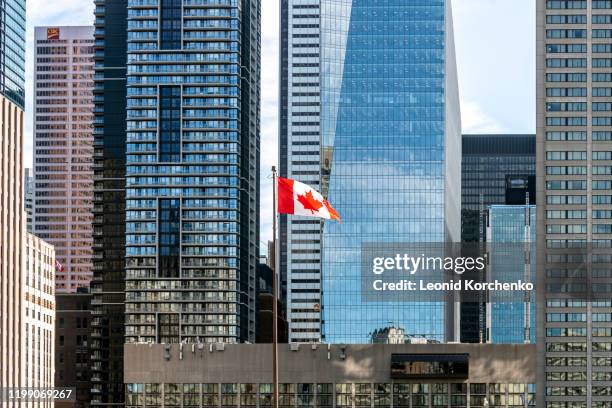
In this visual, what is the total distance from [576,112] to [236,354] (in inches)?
3234

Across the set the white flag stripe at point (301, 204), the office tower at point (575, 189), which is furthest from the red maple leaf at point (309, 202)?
the office tower at point (575, 189)

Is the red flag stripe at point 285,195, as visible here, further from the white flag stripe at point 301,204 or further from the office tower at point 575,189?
the office tower at point 575,189

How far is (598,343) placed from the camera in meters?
190

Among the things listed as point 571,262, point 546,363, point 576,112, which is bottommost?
point 546,363

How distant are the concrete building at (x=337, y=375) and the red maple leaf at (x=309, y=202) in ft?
193

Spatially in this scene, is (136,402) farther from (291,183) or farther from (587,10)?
(587,10)

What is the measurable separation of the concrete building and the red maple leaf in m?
58.9

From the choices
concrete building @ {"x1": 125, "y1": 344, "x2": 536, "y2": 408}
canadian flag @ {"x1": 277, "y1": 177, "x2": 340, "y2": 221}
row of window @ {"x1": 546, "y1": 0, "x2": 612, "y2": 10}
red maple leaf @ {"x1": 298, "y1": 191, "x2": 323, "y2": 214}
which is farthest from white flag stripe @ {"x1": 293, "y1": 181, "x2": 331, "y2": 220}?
row of window @ {"x1": 546, "y1": 0, "x2": 612, "y2": 10}

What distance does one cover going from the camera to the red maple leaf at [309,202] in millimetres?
67938

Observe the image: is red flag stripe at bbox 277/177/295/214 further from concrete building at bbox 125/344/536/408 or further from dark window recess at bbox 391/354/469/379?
dark window recess at bbox 391/354/469/379

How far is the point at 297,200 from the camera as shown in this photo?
222ft

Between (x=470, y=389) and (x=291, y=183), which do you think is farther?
(x=470, y=389)

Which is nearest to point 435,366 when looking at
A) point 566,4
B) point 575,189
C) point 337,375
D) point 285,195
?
point 337,375

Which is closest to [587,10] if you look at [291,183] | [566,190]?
[566,190]
